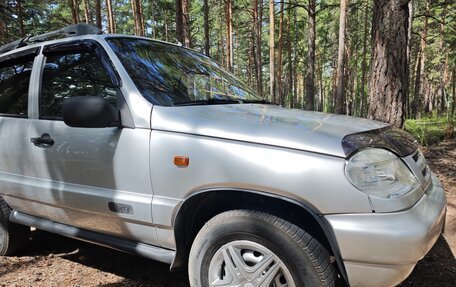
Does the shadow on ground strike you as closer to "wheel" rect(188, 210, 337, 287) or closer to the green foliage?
"wheel" rect(188, 210, 337, 287)

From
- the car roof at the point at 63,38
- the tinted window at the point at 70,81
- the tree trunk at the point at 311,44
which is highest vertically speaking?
the tree trunk at the point at 311,44

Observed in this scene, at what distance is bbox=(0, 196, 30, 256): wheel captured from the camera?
3.63 meters

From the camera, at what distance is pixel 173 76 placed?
3.01m

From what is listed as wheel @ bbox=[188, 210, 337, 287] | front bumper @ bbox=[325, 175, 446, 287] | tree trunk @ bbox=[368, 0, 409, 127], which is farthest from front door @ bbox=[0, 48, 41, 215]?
tree trunk @ bbox=[368, 0, 409, 127]

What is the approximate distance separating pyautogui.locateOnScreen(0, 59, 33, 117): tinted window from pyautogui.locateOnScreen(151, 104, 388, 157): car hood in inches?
63.5

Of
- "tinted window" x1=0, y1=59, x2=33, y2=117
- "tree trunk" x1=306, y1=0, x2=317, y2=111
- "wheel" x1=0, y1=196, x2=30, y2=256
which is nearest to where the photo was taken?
"tinted window" x1=0, y1=59, x2=33, y2=117

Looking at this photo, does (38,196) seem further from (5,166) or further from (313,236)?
(313,236)

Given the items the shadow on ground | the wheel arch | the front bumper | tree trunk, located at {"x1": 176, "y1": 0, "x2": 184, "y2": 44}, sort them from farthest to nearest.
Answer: tree trunk, located at {"x1": 176, "y1": 0, "x2": 184, "y2": 44} < the shadow on ground < the wheel arch < the front bumper

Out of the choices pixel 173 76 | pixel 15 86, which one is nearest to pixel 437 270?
pixel 173 76

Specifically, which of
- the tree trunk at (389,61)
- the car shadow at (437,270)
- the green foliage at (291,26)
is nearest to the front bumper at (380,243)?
the car shadow at (437,270)

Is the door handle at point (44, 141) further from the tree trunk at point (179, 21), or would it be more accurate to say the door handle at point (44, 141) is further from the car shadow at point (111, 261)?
the tree trunk at point (179, 21)

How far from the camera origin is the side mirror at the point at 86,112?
2.39m

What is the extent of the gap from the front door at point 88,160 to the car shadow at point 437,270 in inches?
83.1

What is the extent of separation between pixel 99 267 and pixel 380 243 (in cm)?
262
